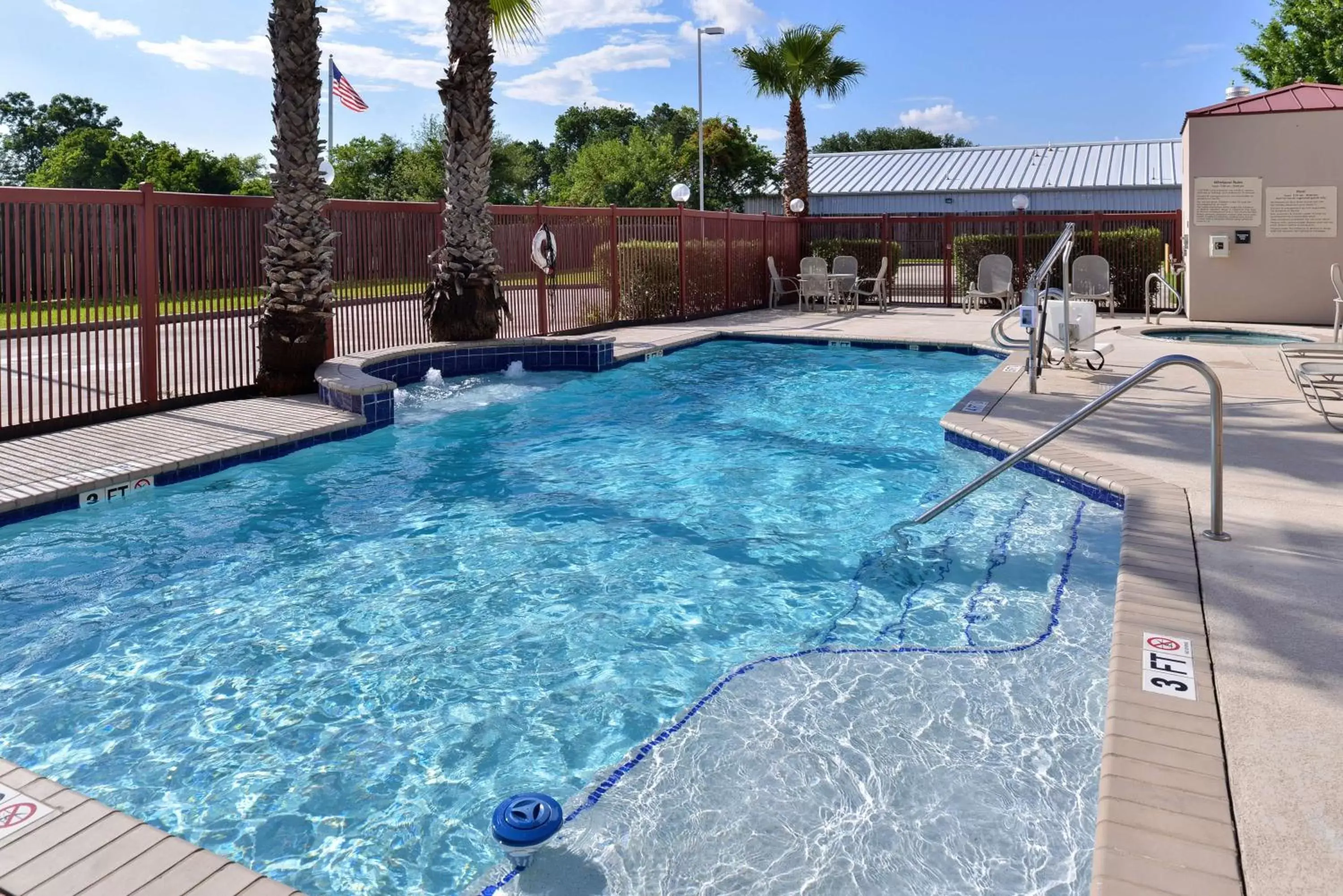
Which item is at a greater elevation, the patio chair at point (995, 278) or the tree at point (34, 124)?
the tree at point (34, 124)

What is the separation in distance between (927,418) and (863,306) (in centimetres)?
1178

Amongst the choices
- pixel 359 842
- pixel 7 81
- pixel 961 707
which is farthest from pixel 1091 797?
pixel 7 81

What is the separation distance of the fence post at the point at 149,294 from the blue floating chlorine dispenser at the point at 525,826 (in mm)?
7036

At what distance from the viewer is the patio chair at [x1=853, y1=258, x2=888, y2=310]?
19.3 meters

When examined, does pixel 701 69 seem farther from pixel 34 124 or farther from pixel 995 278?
pixel 34 124

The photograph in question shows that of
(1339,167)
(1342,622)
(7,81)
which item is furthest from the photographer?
(7,81)

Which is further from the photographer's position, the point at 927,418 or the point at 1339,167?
the point at 1339,167

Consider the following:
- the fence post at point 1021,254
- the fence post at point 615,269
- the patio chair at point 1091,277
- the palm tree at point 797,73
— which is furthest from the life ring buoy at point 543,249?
the palm tree at point 797,73

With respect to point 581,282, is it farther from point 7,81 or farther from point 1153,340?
point 7,81

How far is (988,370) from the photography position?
12078 mm

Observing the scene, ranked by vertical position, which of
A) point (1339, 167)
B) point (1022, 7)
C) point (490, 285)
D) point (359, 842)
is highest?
point (1022, 7)

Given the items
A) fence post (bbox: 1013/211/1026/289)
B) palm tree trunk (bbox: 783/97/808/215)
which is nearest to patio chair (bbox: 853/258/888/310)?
fence post (bbox: 1013/211/1026/289)

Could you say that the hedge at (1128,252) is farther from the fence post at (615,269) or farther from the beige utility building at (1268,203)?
the fence post at (615,269)

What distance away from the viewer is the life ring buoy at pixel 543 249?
13.8 meters
